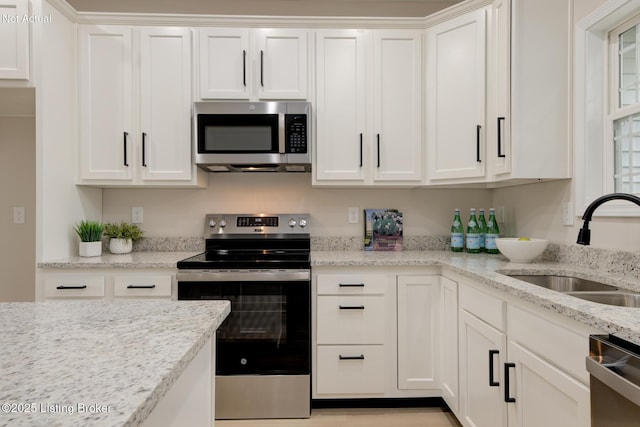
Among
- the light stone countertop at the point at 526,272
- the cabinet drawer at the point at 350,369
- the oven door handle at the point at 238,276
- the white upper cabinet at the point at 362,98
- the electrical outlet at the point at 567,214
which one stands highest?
the white upper cabinet at the point at 362,98

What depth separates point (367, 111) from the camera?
2.53m

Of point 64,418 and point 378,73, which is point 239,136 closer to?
point 378,73

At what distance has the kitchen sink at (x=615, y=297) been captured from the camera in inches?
54.5

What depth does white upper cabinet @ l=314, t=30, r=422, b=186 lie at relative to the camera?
2523 millimetres

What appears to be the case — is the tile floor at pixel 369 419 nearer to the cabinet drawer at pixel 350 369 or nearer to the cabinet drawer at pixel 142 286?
the cabinet drawer at pixel 350 369

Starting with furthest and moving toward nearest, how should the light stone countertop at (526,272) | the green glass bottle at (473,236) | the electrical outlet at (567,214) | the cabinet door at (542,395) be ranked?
the green glass bottle at (473,236), the electrical outlet at (567,214), the cabinet door at (542,395), the light stone countertop at (526,272)

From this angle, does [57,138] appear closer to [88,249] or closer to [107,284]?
[88,249]

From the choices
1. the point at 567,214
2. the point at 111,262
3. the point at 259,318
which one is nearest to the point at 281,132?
the point at 259,318

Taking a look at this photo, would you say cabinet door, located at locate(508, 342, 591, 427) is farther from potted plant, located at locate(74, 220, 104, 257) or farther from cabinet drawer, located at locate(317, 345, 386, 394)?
potted plant, located at locate(74, 220, 104, 257)

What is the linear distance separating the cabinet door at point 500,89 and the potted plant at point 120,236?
7.68 feet

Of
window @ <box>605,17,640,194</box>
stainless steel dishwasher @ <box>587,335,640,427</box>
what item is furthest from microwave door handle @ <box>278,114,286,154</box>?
stainless steel dishwasher @ <box>587,335,640,427</box>

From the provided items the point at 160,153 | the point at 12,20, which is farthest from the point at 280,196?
the point at 12,20

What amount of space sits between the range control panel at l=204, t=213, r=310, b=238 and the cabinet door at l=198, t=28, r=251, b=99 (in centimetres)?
83

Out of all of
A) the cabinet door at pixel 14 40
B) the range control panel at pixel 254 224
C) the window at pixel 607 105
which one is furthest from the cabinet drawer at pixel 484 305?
the cabinet door at pixel 14 40
